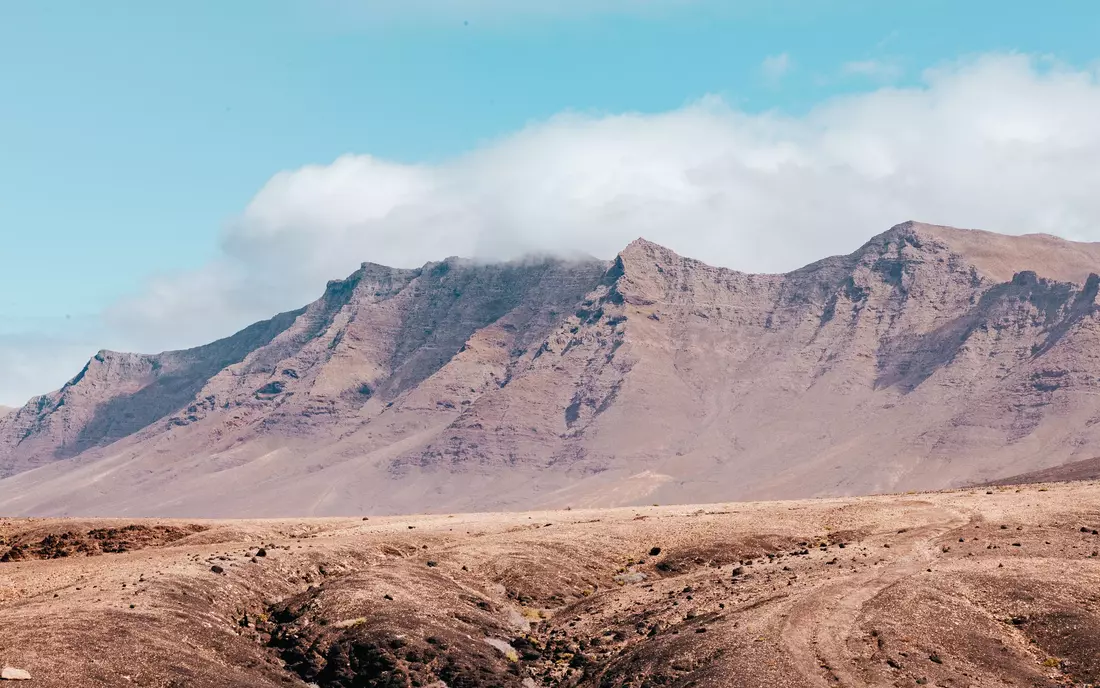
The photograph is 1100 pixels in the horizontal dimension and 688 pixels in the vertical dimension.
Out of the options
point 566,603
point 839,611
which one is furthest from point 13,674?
point 839,611

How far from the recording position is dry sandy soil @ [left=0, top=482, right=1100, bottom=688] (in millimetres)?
44094

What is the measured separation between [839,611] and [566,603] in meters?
13.4

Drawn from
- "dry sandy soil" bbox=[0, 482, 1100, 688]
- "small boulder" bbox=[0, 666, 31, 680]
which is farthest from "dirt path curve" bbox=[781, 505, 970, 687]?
"small boulder" bbox=[0, 666, 31, 680]

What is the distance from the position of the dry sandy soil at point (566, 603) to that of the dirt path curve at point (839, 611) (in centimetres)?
11

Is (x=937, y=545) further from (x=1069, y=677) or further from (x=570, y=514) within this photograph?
(x=570, y=514)

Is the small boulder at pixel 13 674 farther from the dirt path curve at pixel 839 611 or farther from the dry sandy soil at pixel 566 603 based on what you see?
the dirt path curve at pixel 839 611

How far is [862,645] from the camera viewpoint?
4547 cm

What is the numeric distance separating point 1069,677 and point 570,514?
38297 mm

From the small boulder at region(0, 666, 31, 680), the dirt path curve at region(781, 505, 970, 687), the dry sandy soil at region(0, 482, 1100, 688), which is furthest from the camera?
the dry sandy soil at region(0, 482, 1100, 688)

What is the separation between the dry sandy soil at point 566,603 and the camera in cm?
4409

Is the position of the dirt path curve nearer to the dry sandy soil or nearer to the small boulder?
the dry sandy soil

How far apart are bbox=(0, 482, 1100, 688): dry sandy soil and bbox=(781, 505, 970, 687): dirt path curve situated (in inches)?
4.4

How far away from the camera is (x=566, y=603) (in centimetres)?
5719

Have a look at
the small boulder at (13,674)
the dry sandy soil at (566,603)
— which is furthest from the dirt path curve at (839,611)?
the small boulder at (13,674)
